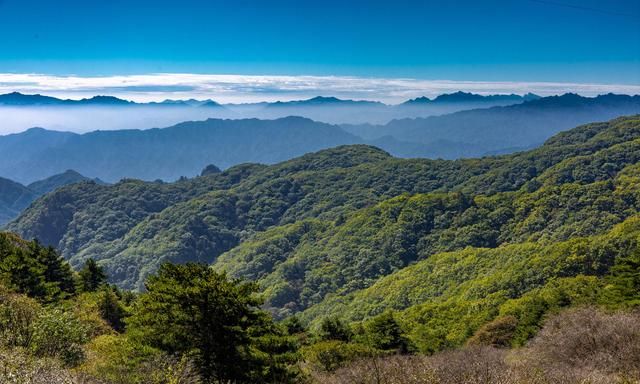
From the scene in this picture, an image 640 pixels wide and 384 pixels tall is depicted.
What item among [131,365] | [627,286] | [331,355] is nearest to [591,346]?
[331,355]

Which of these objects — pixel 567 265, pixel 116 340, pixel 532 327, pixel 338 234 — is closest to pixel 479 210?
pixel 338 234

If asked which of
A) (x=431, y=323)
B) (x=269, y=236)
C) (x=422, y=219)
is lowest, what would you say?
(x=269, y=236)

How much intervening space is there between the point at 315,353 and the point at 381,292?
3159 inches

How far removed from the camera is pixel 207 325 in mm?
22281

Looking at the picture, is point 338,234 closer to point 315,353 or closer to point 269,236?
point 269,236

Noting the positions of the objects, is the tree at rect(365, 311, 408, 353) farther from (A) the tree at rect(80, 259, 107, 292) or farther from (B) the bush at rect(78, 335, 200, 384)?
(A) the tree at rect(80, 259, 107, 292)

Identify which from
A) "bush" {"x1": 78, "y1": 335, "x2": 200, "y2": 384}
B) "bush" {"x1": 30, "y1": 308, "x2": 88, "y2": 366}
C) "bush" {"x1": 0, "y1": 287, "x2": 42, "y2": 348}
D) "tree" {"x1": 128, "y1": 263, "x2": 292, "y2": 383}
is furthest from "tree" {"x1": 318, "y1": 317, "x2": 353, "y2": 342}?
"bush" {"x1": 0, "y1": 287, "x2": 42, "y2": 348}

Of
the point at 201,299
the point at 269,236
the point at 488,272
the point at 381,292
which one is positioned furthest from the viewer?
the point at 269,236

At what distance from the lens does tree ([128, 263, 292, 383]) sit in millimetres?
21875

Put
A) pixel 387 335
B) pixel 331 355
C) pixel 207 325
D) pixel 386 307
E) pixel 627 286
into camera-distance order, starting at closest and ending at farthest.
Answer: pixel 207 325, pixel 331 355, pixel 627 286, pixel 387 335, pixel 386 307

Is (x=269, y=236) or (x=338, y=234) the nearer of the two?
(x=338, y=234)

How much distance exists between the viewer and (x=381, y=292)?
371 feet

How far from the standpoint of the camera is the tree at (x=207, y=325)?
861 inches

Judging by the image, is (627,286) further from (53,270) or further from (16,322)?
(53,270)
